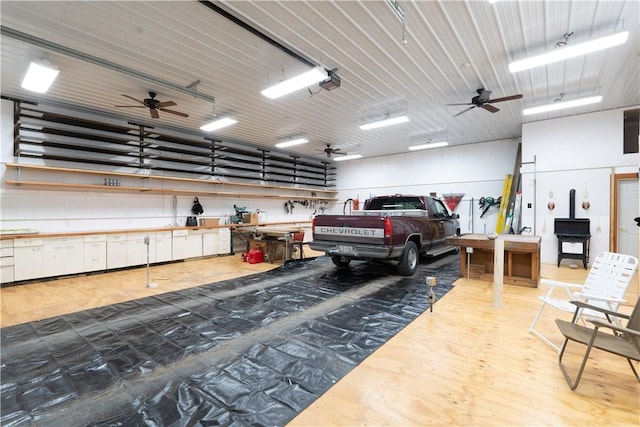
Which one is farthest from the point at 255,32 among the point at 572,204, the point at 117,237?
the point at 572,204

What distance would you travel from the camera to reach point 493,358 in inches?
95.7

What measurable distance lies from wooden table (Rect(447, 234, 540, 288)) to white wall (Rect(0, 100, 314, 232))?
7191 millimetres

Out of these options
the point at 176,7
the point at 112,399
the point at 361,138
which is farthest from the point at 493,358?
the point at 361,138

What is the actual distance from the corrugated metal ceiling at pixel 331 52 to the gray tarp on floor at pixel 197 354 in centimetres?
358

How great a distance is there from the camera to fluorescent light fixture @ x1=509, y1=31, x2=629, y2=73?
336cm

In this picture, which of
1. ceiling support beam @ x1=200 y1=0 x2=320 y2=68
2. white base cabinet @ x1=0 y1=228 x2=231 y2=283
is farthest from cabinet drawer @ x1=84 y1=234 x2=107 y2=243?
ceiling support beam @ x1=200 y1=0 x2=320 y2=68

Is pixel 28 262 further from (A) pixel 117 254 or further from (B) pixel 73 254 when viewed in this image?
(A) pixel 117 254

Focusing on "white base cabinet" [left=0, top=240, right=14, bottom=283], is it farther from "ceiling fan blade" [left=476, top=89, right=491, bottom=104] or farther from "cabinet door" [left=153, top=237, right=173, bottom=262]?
"ceiling fan blade" [left=476, top=89, right=491, bottom=104]

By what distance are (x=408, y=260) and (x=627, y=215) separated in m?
5.32

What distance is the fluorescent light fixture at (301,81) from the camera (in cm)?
395

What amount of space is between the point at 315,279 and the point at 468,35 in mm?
4438

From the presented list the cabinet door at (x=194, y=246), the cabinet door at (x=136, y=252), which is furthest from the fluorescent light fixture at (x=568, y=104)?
the cabinet door at (x=136, y=252)

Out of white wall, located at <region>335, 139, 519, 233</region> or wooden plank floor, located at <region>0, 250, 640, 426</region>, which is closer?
wooden plank floor, located at <region>0, 250, 640, 426</region>

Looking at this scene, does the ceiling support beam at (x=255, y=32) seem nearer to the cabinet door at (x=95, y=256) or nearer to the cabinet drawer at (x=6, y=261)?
the cabinet door at (x=95, y=256)
